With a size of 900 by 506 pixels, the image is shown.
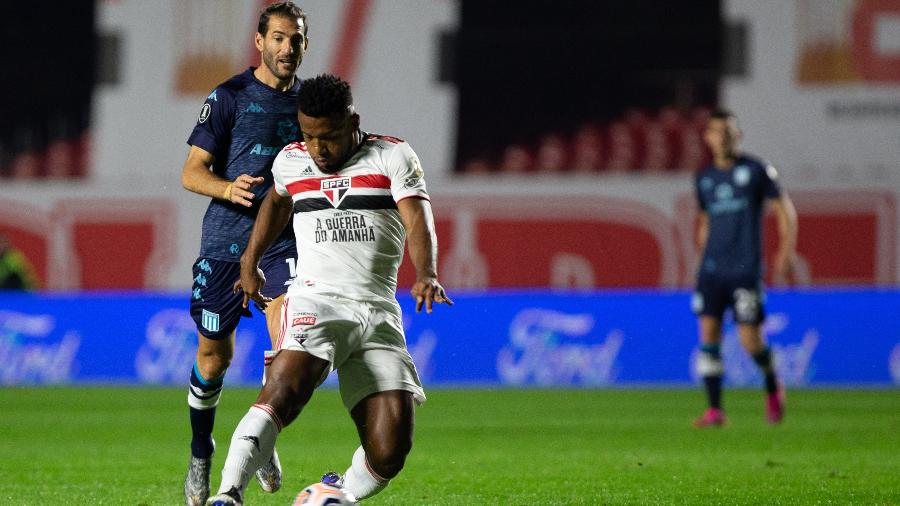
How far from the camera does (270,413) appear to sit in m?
4.29

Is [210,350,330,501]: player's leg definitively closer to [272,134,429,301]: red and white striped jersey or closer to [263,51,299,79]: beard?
[272,134,429,301]: red and white striped jersey

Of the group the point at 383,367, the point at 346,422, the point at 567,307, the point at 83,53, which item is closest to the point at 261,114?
the point at 383,367

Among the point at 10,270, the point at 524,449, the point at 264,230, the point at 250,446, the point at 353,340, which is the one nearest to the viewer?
the point at 250,446

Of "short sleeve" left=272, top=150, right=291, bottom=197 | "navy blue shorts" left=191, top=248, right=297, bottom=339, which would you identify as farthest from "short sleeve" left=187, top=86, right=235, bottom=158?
"short sleeve" left=272, top=150, right=291, bottom=197

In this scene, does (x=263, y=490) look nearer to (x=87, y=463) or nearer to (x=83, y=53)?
(x=87, y=463)

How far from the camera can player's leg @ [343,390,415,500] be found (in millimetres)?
4598

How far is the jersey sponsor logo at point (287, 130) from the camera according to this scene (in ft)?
18.5

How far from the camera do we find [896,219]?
19.0 metres

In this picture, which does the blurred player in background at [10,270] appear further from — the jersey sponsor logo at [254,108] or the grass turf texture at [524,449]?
the jersey sponsor logo at [254,108]

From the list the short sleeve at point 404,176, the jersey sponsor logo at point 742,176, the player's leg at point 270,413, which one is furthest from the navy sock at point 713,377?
the player's leg at point 270,413

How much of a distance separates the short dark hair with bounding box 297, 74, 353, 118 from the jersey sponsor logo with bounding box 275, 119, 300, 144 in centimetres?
119

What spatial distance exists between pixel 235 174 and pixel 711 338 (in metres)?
4.96

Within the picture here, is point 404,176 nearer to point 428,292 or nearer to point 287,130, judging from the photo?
point 428,292

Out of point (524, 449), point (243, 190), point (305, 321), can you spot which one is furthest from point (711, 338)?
point (305, 321)
